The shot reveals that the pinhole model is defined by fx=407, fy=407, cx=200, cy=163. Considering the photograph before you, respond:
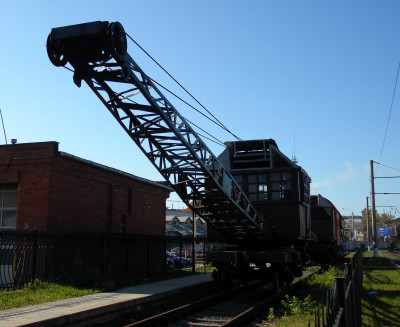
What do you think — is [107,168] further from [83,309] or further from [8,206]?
[83,309]

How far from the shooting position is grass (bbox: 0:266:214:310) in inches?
378

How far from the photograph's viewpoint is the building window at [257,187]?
13633 mm

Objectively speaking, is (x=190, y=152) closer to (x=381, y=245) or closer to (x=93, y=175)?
(x=93, y=175)

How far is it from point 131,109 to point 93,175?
6.51 meters

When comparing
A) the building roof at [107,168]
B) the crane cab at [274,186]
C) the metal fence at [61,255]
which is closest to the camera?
the metal fence at [61,255]

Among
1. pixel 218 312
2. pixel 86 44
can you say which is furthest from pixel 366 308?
pixel 86 44

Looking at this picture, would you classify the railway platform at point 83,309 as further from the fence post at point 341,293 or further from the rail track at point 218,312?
the fence post at point 341,293

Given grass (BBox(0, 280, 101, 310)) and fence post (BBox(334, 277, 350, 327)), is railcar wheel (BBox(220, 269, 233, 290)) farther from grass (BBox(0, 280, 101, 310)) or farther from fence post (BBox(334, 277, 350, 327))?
fence post (BBox(334, 277, 350, 327))

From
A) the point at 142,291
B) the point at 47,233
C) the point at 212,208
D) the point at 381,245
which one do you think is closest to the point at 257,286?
the point at 212,208

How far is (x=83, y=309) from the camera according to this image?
27.4 ft

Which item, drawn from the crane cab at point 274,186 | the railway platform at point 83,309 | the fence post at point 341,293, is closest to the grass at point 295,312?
the crane cab at point 274,186

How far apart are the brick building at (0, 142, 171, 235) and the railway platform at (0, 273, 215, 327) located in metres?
4.53

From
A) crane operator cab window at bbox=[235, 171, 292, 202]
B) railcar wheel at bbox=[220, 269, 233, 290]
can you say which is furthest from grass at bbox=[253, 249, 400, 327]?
crane operator cab window at bbox=[235, 171, 292, 202]

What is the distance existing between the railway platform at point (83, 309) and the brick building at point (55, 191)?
14.9 ft
